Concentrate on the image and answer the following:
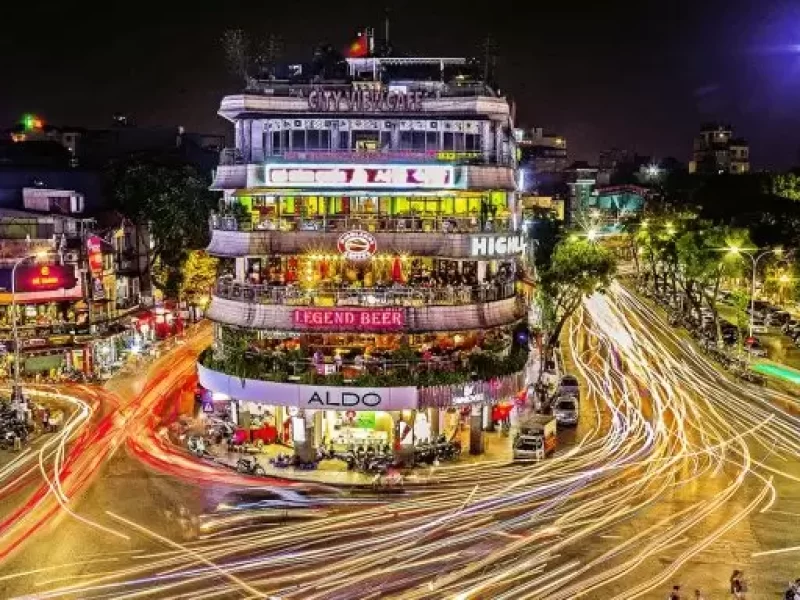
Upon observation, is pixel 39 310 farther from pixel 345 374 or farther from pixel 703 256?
pixel 703 256

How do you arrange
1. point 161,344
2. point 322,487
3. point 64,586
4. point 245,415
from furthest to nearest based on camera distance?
point 161,344 < point 245,415 < point 322,487 < point 64,586

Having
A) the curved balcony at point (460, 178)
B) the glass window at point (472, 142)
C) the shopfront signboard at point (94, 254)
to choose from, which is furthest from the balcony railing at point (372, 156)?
the shopfront signboard at point (94, 254)

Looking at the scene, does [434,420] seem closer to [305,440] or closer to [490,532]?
[305,440]

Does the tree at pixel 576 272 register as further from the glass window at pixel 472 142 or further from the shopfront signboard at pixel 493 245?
the glass window at pixel 472 142

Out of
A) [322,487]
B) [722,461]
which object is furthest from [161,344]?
[722,461]

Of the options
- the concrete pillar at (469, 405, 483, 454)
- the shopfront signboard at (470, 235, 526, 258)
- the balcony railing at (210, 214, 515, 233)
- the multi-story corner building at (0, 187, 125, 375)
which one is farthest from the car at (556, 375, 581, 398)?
the multi-story corner building at (0, 187, 125, 375)

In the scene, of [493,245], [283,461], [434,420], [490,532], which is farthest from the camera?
[493,245]

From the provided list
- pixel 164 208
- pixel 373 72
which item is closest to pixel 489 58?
pixel 373 72
